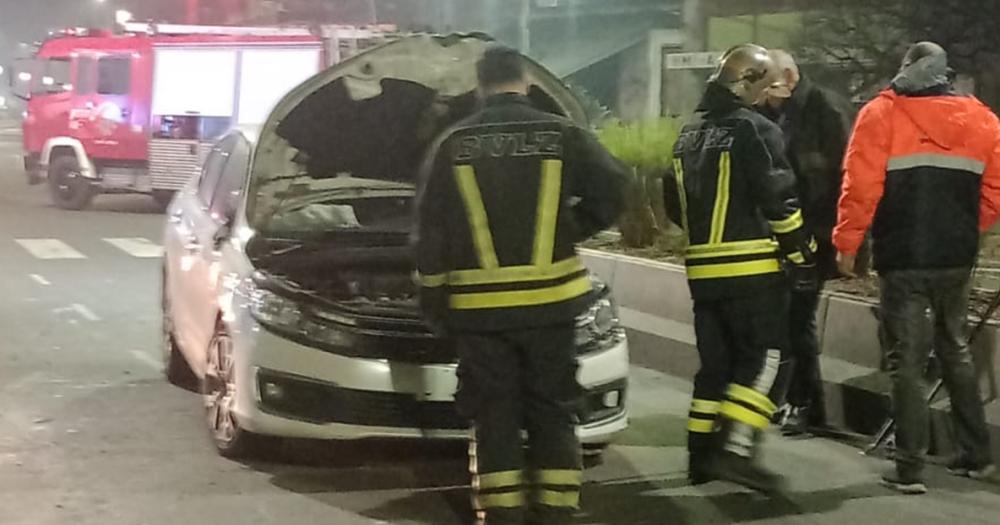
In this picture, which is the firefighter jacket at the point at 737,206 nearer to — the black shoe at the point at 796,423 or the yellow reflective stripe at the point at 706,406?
the yellow reflective stripe at the point at 706,406

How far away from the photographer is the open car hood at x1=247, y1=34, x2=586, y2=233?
6.89 m

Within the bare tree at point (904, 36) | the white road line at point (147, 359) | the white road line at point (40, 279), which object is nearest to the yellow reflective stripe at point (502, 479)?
the white road line at point (147, 359)

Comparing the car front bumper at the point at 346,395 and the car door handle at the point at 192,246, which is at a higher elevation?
the car door handle at the point at 192,246

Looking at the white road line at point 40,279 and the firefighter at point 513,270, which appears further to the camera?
the white road line at point 40,279

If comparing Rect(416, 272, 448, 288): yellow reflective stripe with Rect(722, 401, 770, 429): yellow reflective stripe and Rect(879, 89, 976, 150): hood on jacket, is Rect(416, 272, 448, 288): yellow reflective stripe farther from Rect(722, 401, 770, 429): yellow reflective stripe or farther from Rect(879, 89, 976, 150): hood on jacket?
Rect(879, 89, 976, 150): hood on jacket

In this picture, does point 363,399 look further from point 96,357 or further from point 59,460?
point 96,357

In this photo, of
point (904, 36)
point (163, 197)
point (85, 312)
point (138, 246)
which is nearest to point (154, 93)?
point (163, 197)

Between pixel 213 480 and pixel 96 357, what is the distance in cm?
321

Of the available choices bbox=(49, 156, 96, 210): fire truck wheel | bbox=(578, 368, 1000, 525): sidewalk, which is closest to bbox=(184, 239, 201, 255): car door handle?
bbox=(578, 368, 1000, 525): sidewalk

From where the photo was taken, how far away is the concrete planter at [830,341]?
699 centimetres

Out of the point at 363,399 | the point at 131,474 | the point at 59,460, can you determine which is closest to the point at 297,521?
the point at 363,399

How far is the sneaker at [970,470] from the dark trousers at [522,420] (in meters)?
2.19

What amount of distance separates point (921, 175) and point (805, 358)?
4.48 ft

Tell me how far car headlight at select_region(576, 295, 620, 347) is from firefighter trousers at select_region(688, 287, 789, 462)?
0.48 metres
